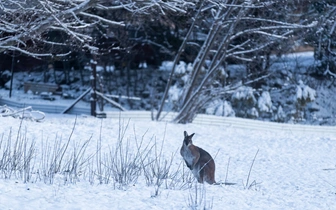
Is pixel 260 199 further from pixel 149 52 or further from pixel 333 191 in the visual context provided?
pixel 149 52

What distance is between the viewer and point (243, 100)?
26.3 meters

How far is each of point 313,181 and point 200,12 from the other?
27.3ft

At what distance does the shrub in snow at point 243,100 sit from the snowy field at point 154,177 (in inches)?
424

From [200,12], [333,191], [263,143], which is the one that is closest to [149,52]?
[200,12]

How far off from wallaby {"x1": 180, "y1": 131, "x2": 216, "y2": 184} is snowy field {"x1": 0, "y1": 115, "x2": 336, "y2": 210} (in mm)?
278

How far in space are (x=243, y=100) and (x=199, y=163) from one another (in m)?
17.8

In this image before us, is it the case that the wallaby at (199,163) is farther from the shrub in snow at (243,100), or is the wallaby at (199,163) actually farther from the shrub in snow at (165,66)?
the shrub in snow at (165,66)

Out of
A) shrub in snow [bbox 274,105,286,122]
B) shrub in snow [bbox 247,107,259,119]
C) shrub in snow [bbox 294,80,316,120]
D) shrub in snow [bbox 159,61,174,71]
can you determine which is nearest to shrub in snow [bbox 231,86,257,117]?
shrub in snow [bbox 247,107,259,119]

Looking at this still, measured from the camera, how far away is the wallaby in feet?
28.2

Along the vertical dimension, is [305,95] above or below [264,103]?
above

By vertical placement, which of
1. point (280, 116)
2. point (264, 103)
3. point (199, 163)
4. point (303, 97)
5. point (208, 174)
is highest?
point (303, 97)

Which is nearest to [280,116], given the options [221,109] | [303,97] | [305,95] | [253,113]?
[253,113]

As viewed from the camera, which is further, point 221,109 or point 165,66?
point 165,66

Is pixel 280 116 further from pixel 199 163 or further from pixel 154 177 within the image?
pixel 154 177
